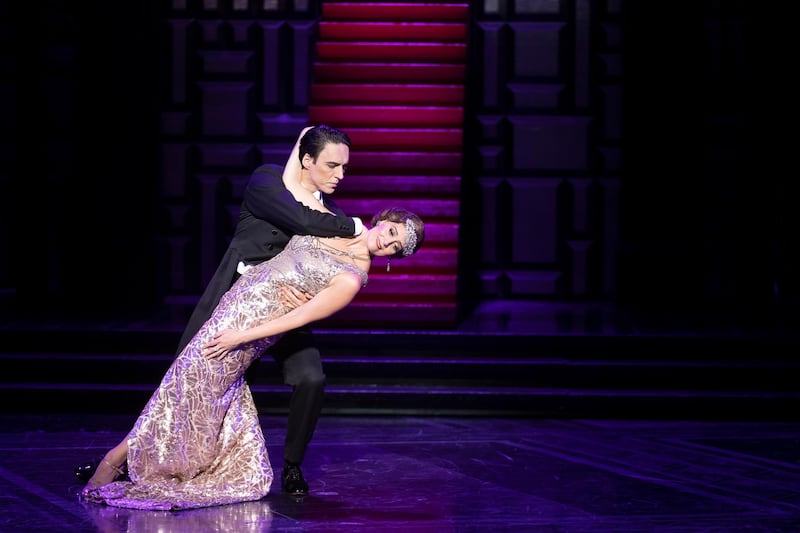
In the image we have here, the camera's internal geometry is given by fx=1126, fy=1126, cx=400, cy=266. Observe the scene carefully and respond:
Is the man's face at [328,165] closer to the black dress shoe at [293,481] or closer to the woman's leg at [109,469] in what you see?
the black dress shoe at [293,481]

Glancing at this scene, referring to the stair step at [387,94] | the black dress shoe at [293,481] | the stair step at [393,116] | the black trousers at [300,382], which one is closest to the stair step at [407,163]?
the stair step at [393,116]

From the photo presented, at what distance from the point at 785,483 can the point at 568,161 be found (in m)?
3.99

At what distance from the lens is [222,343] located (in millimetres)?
3832

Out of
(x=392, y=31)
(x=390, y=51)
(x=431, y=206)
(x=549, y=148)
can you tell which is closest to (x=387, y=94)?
(x=390, y=51)

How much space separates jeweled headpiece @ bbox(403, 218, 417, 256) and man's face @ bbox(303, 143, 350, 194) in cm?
32

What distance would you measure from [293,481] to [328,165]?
116 cm

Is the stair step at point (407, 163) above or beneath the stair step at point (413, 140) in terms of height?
beneath

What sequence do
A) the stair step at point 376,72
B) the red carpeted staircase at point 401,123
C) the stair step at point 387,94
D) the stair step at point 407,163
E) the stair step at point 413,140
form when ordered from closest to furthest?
the red carpeted staircase at point 401,123 → the stair step at point 407,163 → the stair step at point 413,140 → the stair step at point 387,94 → the stair step at point 376,72

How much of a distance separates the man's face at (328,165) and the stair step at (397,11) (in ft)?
13.4

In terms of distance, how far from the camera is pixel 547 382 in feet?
19.1

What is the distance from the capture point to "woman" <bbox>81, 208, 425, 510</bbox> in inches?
150

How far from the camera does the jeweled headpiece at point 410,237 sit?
12.4 feet

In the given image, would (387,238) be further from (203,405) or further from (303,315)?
(203,405)

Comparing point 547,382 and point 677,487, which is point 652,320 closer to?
point 547,382
